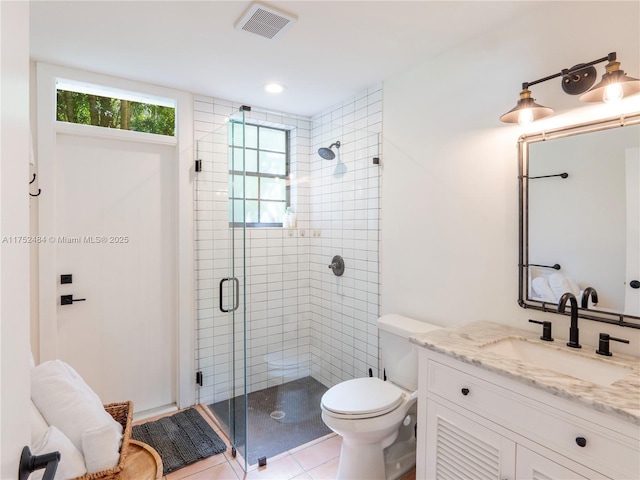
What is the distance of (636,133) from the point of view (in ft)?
4.56

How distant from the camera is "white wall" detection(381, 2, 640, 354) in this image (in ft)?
5.07

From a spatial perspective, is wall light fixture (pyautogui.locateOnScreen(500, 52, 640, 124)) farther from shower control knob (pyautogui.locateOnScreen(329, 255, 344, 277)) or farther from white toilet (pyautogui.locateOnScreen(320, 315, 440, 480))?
shower control knob (pyautogui.locateOnScreen(329, 255, 344, 277))

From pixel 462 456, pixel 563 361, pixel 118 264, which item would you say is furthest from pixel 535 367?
pixel 118 264

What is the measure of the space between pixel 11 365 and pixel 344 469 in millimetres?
1837

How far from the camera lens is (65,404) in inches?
52.0

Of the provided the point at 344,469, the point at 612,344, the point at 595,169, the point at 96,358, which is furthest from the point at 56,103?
the point at 612,344

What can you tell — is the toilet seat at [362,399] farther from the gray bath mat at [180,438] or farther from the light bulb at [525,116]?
the light bulb at [525,116]

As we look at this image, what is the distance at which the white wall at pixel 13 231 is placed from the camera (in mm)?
517

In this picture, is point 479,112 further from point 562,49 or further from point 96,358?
point 96,358

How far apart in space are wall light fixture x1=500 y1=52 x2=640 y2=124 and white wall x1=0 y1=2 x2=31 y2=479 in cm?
175

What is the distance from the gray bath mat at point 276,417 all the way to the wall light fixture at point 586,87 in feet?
7.44

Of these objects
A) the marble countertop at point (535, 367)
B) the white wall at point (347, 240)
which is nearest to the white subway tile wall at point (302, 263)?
the white wall at point (347, 240)

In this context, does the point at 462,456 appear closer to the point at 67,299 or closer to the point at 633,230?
the point at 633,230

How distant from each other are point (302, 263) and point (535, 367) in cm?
188
